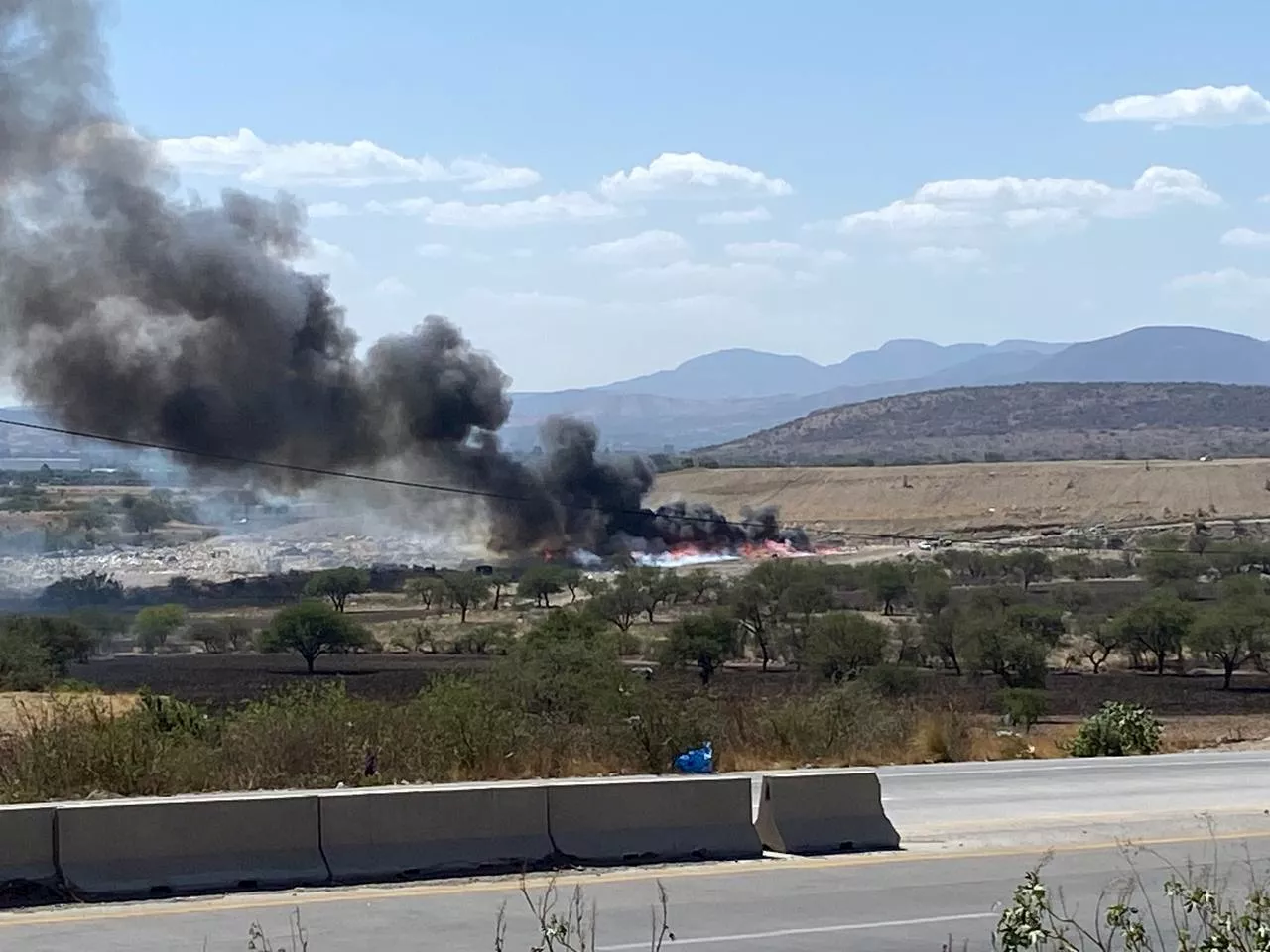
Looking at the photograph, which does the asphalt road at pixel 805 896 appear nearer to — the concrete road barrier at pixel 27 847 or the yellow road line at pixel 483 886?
the yellow road line at pixel 483 886

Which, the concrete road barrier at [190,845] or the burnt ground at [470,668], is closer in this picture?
the concrete road barrier at [190,845]

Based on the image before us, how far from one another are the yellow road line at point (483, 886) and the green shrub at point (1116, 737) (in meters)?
10.1

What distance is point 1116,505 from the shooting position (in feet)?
398

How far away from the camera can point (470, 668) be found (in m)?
42.1

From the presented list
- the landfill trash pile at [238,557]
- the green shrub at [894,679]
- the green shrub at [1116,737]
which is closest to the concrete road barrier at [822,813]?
the green shrub at [1116,737]

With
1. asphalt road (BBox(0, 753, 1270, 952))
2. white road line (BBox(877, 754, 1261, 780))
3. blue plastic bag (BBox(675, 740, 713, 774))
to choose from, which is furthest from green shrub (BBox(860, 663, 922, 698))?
asphalt road (BBox(0, 753, 1270, 952))

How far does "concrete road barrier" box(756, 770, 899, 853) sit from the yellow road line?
22 centimetres

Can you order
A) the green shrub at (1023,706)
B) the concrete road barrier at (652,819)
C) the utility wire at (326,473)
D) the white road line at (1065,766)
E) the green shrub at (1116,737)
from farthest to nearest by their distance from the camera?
the utility wire at (326,473) < the green shrub at (1023,706) < the green shrub at (1116,737) < the white road line at (1065,766) < the concrete road barrier at (652,819)

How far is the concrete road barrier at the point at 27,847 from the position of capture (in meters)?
10.4

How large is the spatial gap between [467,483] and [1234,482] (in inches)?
2796

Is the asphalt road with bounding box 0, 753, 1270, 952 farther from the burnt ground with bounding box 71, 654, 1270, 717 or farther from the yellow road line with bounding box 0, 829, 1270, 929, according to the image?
the burnt ground with bounding box 71, 654, 1270, 717

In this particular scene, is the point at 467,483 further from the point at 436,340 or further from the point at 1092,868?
the point at 1092,868

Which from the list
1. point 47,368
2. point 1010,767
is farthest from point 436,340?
point 1010,767

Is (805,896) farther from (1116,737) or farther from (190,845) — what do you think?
(1116,737)
